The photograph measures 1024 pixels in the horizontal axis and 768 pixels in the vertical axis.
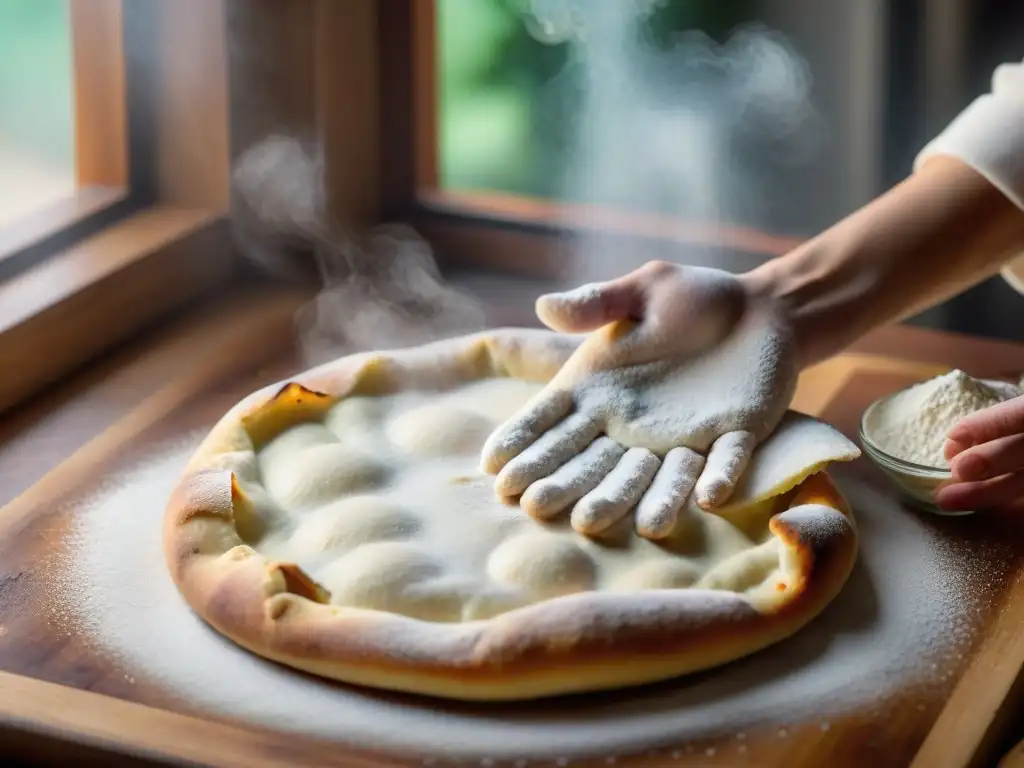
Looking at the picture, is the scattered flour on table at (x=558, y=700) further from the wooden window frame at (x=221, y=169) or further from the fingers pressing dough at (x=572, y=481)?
the wooden window frame at (x=221, y=169)

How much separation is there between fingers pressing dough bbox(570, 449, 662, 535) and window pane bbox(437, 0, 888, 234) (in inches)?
27.8

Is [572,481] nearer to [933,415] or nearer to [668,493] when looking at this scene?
[668,493]

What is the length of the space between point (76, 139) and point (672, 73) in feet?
2.33

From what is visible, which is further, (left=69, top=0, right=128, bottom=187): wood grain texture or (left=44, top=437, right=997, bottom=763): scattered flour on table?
(left=69, top=0, right=128, bottom=187): wood grain texture

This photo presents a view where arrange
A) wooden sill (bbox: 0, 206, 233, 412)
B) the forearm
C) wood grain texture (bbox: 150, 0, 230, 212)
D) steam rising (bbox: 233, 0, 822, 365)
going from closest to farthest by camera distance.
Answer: the forearm → wooden sill (bbox: 0, 206, 233, 412) → wood grain texture (bbox: 150, 0, 230, 212) → steam rising (bbox: 233, 0, 822, 365)

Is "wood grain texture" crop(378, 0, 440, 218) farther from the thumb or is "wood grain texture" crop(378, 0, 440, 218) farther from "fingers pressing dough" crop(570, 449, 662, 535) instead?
"fingers pressing dough" crop(570, 449, 662, 535)

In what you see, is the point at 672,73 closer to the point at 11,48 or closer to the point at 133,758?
the point at 11,48

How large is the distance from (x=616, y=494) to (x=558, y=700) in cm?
19

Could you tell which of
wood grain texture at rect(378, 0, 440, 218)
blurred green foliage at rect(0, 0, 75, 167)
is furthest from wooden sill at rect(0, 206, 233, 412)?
wood grain texture at rect(378, 0, 440, 218)

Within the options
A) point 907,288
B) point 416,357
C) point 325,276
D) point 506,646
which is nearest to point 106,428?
point 416,357

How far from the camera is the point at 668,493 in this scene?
1.04 metres

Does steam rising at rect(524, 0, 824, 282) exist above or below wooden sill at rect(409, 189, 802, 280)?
above

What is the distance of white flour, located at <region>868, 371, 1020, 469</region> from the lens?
1.15 meters

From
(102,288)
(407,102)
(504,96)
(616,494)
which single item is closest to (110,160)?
(102,288)
